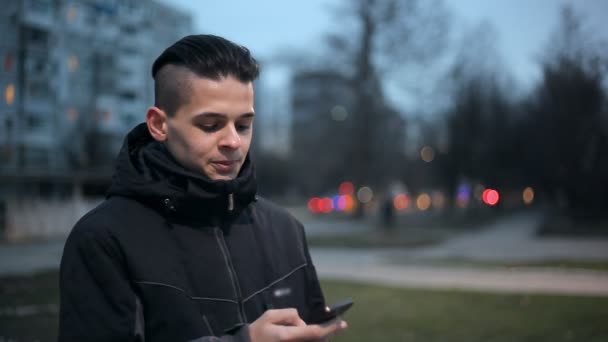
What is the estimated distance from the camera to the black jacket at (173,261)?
1.68 metres

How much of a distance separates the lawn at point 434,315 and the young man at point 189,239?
12.3 feet

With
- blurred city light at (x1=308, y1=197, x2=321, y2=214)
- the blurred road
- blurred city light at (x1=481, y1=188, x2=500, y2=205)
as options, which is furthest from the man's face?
blurred city light at (x1=308, y1=197, x2=321, y2=214)

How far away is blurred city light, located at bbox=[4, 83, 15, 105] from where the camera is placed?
5.55 metres

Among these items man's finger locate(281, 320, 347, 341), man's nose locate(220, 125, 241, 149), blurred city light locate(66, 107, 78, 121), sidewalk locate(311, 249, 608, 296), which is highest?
blurred city light locate(66, 107, 78, 121)

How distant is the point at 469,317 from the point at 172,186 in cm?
787

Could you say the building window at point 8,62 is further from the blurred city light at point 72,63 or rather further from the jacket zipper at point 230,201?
the jacket zipper at point 230,201

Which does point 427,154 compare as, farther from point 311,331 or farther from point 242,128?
point 311,331

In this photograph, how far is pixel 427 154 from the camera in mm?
42031

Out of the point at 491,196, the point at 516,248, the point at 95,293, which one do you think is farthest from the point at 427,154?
the point at 95,293

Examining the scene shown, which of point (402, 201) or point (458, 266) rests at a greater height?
point (458, 266)

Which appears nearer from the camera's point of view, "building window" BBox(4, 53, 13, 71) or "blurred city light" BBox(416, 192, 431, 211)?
"building window" BBox(4, 53, 13, 71)

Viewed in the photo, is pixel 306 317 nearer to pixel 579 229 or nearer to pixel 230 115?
pixel 230 115

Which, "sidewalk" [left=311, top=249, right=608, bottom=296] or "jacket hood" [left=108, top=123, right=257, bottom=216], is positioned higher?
"jacket hood" [left=108, top=123, right=257, bottom=216]

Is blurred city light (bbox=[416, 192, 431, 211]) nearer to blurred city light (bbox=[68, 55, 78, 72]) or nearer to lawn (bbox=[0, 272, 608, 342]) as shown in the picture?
lawn (bbox=[0, 272, 608, 342])
